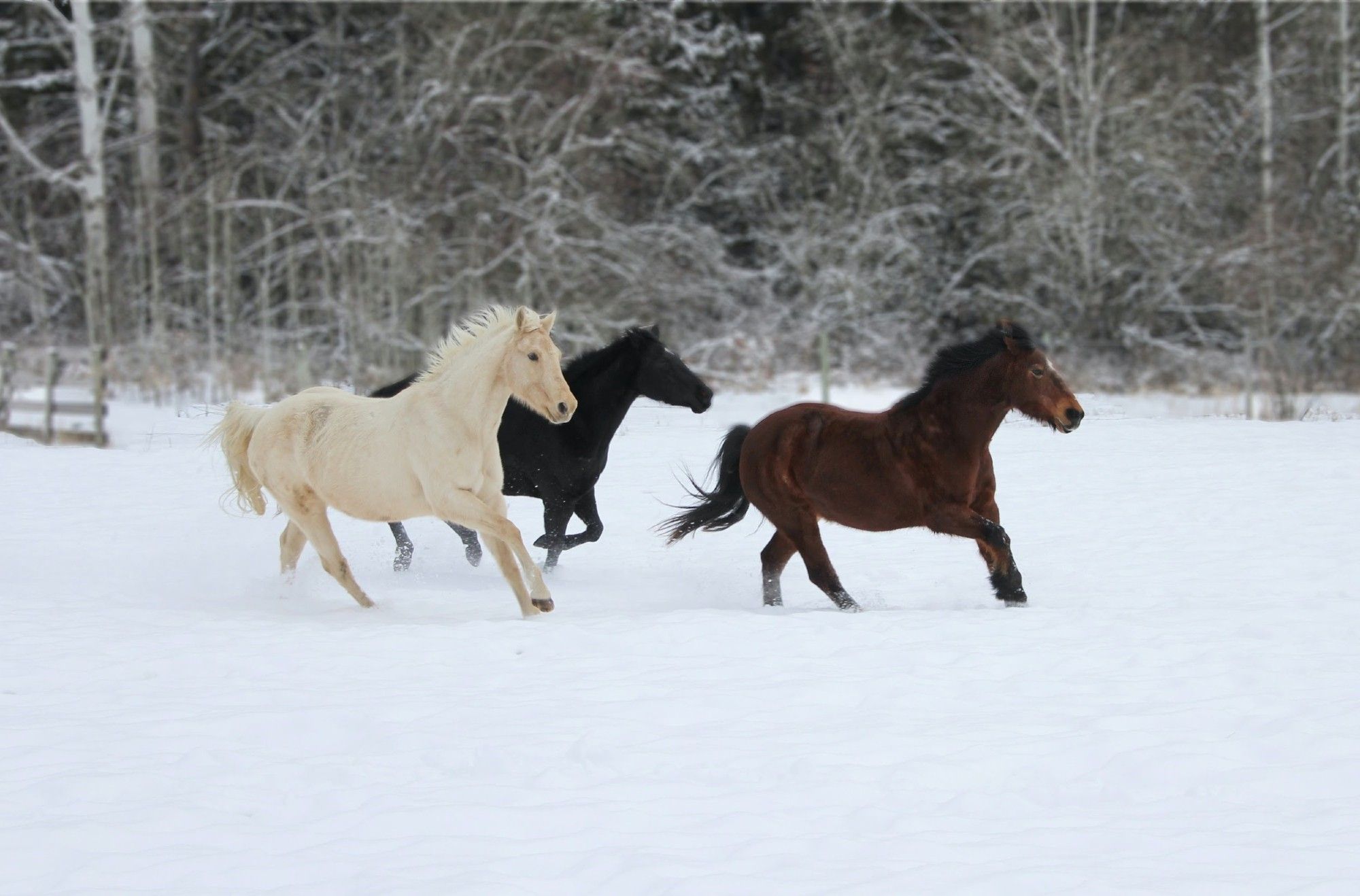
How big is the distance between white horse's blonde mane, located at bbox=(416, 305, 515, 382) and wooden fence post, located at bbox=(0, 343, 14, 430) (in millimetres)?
11380

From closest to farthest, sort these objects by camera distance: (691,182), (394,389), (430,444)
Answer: (430,444), (394,389), (691,182)

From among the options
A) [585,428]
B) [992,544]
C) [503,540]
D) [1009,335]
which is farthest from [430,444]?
[1009,335]

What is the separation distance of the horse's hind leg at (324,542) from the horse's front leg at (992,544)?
2.94 meters

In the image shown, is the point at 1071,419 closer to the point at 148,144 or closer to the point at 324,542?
the point at 324,542

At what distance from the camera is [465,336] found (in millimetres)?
A: 6398

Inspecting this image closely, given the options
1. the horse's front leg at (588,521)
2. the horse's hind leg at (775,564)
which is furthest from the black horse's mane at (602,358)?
the horse's hind leg at (775,564)

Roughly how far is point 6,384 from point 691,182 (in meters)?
11.7

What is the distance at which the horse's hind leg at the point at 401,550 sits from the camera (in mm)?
7762

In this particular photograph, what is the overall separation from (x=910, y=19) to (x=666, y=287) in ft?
21.8

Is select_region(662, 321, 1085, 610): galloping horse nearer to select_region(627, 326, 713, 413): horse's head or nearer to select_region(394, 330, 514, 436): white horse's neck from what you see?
select_region(627, 326, 713, 413): horse's head

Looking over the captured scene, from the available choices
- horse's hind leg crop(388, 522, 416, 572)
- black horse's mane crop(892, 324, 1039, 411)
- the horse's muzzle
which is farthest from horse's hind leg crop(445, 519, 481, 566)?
the horse's muzzle

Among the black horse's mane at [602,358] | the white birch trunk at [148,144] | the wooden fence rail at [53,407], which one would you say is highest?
the white birch trunk at [148,144]

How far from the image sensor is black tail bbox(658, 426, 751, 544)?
6852 millimetres

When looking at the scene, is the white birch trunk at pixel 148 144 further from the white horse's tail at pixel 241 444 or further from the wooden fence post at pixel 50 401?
the white horse's tail at pixel 241 444
